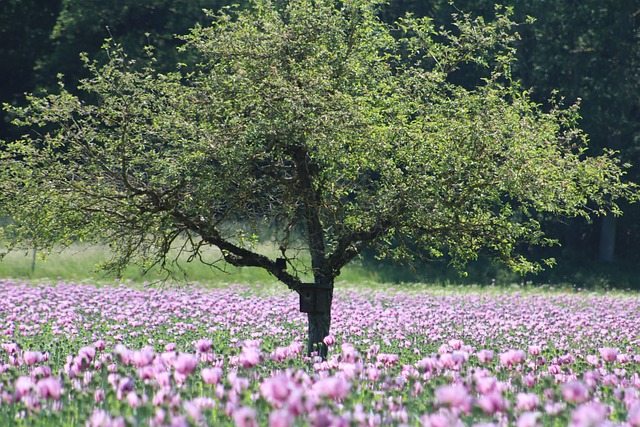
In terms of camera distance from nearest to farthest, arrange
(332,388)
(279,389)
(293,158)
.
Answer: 1. (279,389)
2. (332,388)
3. (293,158)

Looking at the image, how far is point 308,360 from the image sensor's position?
8.65 m

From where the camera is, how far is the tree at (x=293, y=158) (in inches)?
371

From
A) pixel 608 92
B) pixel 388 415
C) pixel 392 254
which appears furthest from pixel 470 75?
pixel 388 415

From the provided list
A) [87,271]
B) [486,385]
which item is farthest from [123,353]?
[87,271]

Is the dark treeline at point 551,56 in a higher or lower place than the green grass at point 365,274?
higher

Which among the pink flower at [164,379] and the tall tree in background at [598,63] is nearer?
the pink flower at [164,379]

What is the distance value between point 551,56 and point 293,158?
891 inches

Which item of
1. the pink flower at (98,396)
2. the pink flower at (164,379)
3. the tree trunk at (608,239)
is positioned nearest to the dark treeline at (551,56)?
the tree trunk at (608,239)

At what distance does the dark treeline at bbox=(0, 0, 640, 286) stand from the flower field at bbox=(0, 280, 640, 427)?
9.39 m

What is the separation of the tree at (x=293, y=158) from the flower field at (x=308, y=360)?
1261 millimetres

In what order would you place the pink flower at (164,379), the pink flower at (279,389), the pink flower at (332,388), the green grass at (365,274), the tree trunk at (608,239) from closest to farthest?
1. the pink flower at (279,389)
2. the pink flower at (332,388)
3. the pink flower at (164,379)
4. the green grass at (365,274)
5. the tree trunk at (608,239)

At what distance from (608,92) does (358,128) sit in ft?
76.0

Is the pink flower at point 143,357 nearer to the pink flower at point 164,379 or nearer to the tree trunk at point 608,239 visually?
the pink flower at point 164,379

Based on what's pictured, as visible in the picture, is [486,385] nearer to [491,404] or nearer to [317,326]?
[491,404]
